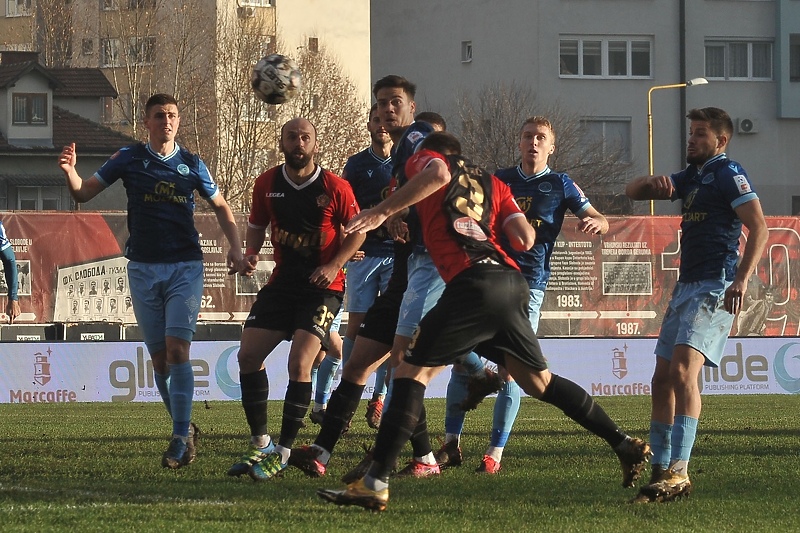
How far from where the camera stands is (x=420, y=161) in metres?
6.77

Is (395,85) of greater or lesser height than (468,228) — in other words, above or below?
above

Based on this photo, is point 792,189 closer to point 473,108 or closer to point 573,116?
point 573,116

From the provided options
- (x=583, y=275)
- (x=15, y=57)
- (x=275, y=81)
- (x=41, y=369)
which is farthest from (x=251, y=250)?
(x=15, y=57)

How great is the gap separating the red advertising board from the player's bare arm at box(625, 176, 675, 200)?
1811 centimetres

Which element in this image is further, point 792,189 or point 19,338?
point 792,189

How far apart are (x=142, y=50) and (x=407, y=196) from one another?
45.3 metres

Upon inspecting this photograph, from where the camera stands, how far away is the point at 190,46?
1887 inches

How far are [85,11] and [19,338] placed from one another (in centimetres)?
3577

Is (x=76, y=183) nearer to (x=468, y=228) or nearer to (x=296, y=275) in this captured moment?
(x=296, y=275)

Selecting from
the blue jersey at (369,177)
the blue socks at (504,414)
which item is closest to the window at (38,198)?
the blue jersey at (369,177)

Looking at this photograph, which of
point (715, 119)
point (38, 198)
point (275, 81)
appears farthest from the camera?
point (38, 198)

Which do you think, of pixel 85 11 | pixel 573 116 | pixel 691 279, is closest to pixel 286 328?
pixel 691 279

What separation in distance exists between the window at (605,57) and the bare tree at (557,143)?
8.94 ft

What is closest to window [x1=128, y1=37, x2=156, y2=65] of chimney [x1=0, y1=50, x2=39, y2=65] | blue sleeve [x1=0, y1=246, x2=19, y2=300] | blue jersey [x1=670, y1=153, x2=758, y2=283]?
chimney [x1=0, y1=50, x2=39, y2=65]
